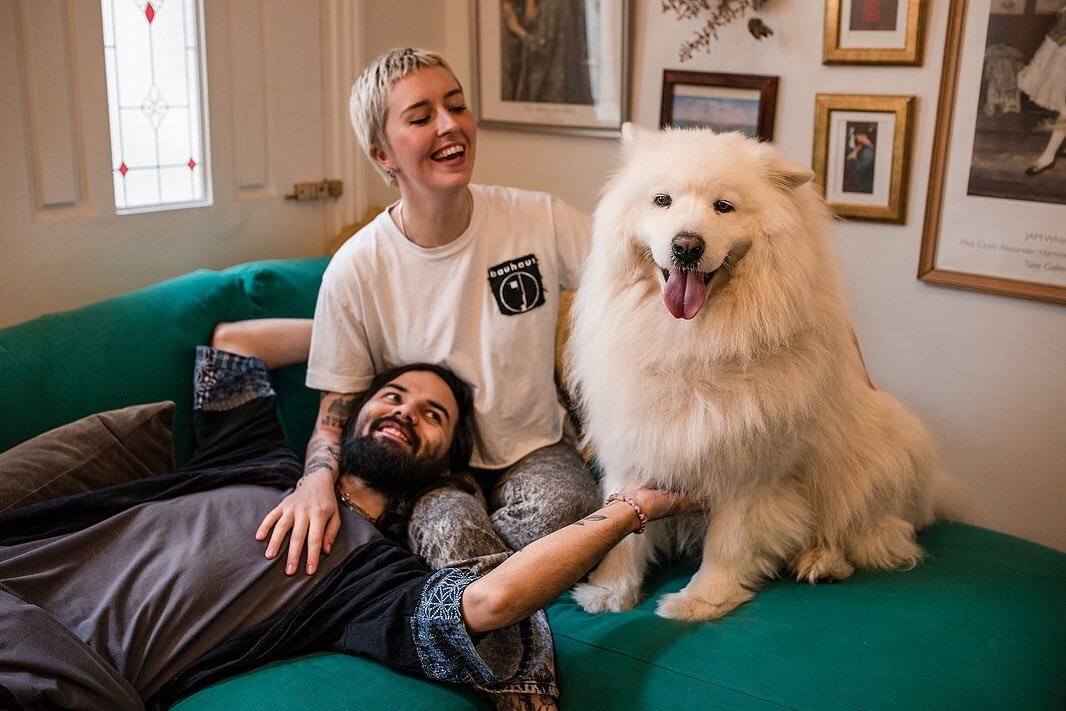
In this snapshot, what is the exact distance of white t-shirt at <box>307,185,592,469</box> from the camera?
2.15 meters

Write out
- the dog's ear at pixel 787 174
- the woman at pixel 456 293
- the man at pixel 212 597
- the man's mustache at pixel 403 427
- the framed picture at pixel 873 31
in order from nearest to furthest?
the man at pixel 212 597
the dog's ear at pixel 787 174
the man's mustache at pixel 403 427
the woman at pixel 456 293
the framed picture at pixel 873 31

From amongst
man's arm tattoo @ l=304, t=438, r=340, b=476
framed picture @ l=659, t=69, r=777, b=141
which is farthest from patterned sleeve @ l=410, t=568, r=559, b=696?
framed picture @ l=659, t=69, r=777, b=141

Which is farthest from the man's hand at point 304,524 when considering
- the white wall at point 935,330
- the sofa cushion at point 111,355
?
the white wall at point 935,330

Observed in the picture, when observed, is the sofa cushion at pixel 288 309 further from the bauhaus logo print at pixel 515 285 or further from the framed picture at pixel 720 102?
the framed picture at pixel 720 102

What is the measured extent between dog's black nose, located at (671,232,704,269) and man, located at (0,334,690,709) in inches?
18.3

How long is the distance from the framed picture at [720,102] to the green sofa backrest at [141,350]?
1246mm

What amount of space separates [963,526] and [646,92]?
160 cm

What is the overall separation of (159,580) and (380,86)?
1.13 metres

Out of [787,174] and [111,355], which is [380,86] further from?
→ [787,174]

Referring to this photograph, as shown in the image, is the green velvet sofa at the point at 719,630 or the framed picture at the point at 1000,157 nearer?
the green velvet sofa at the point at 719,630

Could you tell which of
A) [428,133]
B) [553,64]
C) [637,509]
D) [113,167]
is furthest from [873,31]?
[113,167]

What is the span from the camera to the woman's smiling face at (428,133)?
2.03 metres

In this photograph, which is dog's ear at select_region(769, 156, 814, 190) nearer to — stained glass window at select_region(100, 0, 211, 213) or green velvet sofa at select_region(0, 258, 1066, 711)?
green velvet sofa at select_region(0, 258, 1066, 711)

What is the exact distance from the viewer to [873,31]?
8.32 feet
